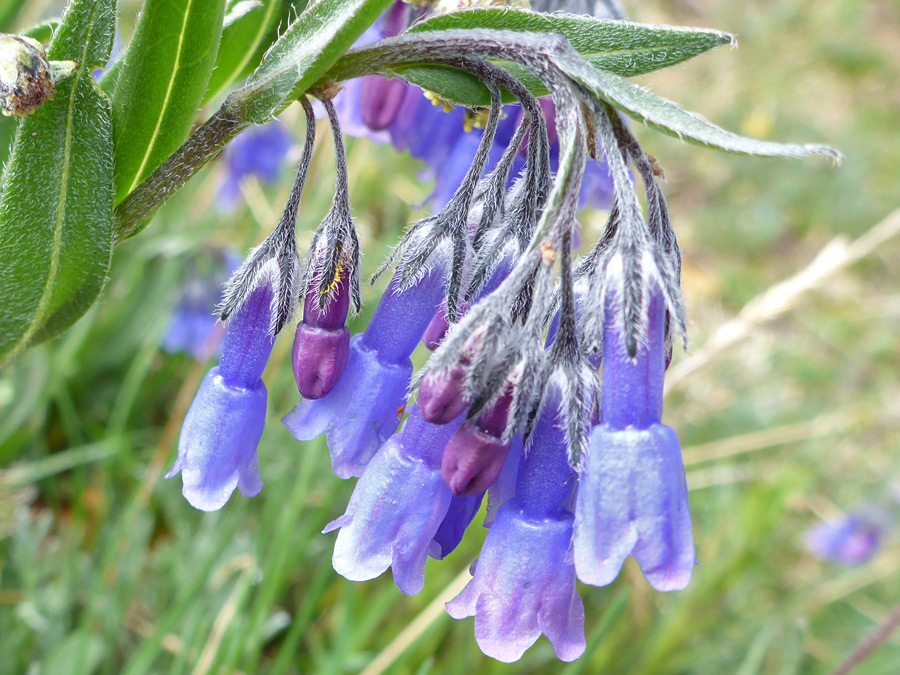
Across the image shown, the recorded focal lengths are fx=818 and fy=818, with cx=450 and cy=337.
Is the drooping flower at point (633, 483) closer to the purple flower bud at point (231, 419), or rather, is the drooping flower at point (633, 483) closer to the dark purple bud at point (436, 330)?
the dark purple bud at point (436, 330)

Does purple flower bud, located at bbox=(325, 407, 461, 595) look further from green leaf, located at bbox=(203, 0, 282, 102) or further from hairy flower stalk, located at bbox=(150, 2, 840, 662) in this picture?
green leaf, located at bbox=(203, 0, 282, 102)

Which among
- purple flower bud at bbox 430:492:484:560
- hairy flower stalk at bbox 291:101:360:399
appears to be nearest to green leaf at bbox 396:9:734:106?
hairy flower stalk at bbox 291:101:360:399

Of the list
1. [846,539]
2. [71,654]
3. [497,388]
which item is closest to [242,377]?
[497,388]

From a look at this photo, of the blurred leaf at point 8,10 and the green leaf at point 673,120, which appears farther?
the blurred leaf at point 8,10

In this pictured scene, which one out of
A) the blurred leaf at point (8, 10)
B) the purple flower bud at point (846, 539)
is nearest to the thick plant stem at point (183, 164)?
the blurred leaf at point (8, 10)

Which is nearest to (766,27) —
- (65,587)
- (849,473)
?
(849,473)

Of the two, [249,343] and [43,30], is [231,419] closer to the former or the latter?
[249,343]
